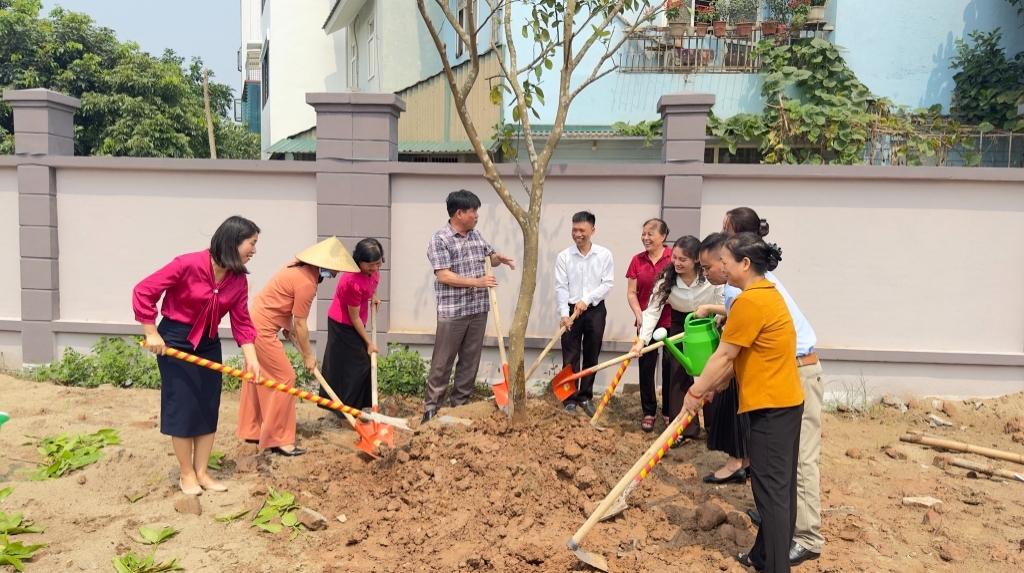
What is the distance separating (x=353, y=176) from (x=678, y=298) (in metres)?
3.09

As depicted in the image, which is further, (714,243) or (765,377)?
(714,243)

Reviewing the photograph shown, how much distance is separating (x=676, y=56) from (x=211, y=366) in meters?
7.47

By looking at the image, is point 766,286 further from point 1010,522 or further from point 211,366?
point 211,366

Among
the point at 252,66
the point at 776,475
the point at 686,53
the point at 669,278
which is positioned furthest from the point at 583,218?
the point at 252,66

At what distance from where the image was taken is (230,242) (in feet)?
12.6

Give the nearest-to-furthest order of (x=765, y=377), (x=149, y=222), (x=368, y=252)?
1. (x=765, y=377)
2. (x=368, y=252)
3. (x=149, y=222)

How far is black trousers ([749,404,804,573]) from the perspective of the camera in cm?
320

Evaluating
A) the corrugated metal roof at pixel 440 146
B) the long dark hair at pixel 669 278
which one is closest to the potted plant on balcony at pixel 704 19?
the corrugated metal roof at pixel 440 146

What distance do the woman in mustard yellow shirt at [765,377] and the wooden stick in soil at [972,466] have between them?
2435mm

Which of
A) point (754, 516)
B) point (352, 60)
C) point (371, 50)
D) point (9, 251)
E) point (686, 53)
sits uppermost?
point (352, 60)

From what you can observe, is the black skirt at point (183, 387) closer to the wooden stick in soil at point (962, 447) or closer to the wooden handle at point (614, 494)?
the wooden handle at point (614, 494)

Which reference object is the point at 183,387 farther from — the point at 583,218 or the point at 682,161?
the point at 682,161

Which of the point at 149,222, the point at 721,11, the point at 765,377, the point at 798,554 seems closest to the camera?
the point at 765,377

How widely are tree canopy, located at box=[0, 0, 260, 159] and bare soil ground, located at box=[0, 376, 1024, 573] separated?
1313 centimetres
